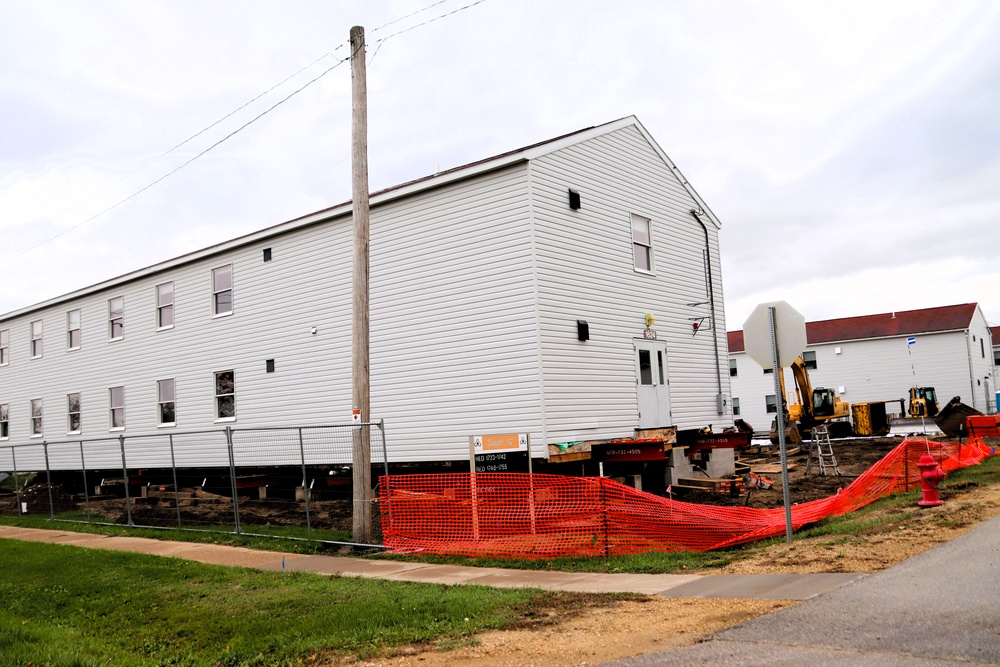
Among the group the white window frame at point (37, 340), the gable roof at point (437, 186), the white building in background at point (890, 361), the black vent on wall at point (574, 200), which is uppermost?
the gable roof at point (437, 186)

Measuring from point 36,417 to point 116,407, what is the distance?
19.5 feet

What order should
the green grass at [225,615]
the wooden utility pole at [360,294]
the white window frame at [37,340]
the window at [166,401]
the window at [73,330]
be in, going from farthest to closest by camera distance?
the white window frame at [37,340] < the window at [73,330] < the window at [166,401] < the wooden utility pole at [360,294] < the green grass at [225,615]

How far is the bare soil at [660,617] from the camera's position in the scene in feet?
22.0

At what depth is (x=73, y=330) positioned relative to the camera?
1140 inches

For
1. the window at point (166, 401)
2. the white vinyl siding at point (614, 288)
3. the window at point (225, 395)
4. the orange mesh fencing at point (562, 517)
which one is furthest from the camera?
the window at point (166, 401)

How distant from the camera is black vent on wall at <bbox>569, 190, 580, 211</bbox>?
18016mm

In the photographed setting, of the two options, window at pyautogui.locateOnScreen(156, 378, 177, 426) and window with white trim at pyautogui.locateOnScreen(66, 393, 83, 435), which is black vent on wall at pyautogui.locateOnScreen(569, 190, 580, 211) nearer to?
window at pyautogui.locateOnScreen(156, 378, 177, 426)

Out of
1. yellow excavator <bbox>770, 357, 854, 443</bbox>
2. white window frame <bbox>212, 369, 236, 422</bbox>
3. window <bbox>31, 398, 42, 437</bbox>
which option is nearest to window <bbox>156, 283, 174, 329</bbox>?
white window frame <bbox>212, 369, 236, 422</bbox>

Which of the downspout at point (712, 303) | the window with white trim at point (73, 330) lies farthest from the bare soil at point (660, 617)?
the window with white trim at point (73, 330)

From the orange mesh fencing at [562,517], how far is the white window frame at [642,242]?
23.0ft

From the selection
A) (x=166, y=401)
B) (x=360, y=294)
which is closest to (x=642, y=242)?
(x=360, y=294)

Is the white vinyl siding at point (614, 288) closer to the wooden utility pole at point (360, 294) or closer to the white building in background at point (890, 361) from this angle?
the wooden utility pole at point (360, 294)

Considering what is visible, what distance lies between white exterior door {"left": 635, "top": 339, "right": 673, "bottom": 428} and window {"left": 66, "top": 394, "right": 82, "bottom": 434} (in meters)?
19.3

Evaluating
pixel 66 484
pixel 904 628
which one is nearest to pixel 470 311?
pixel 904 628
